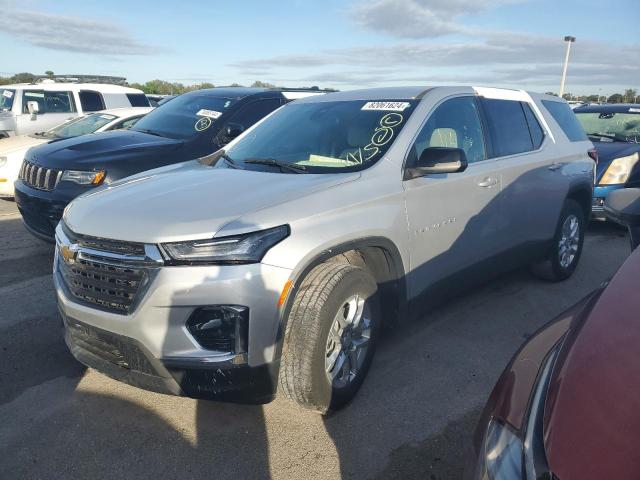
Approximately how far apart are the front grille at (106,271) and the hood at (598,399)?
175 centimetres

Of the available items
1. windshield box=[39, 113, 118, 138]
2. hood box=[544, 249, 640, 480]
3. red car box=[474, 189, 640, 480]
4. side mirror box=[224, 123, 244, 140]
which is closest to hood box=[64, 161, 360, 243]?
red car box=[474, 189, 640, 480]

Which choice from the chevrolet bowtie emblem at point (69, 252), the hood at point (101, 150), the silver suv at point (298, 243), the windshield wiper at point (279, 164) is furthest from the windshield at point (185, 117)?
the chevrolet bowtie emblem at point (69, 252)

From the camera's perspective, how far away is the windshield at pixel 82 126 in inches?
328

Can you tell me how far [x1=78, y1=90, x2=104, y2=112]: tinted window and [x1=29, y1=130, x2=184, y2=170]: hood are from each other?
6846mm

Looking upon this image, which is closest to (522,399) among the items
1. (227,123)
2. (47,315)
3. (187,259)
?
(187,259)

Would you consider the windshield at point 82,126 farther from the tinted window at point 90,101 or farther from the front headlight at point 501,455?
the front headlight at point 501,455

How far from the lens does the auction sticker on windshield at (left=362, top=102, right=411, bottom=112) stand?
360cm

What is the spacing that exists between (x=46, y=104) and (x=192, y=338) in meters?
11.2

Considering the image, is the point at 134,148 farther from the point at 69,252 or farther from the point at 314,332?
the point at 314,332

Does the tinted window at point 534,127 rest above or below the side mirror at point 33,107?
above

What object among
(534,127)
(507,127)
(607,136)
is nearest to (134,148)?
(507,127)

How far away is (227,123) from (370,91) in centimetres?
250

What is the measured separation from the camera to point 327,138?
3621 mm

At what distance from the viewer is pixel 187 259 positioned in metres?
2.43
